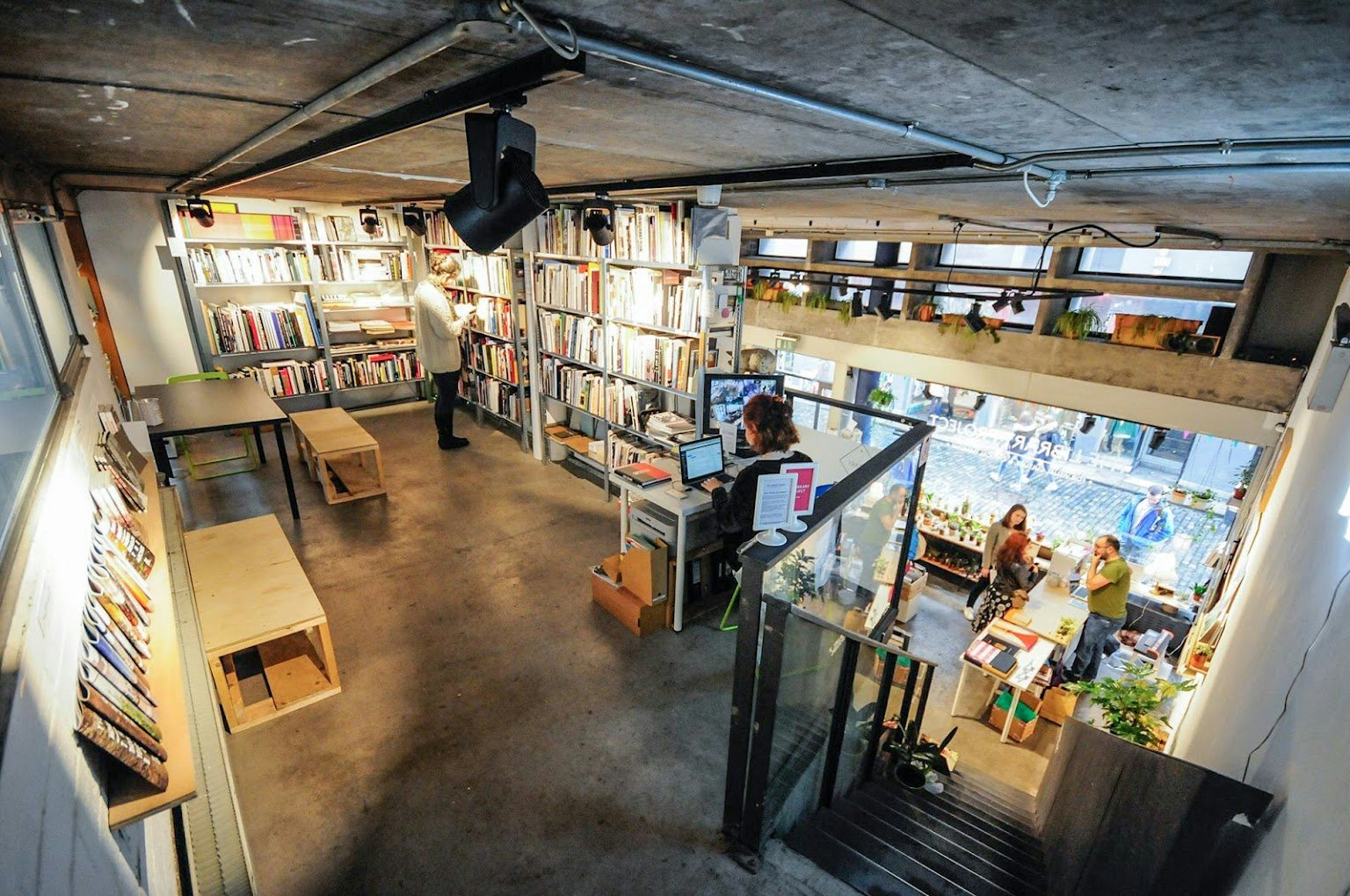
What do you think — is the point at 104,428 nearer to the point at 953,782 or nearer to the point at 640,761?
the point at 640,761

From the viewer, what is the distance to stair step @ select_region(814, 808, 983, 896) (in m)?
2.23

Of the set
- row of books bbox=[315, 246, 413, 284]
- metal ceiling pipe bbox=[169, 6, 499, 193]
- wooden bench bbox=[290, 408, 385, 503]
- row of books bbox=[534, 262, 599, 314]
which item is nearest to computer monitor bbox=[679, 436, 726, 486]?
row of books bbox=[534, 262, 599, 314]

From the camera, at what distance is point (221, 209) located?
20.5 feet

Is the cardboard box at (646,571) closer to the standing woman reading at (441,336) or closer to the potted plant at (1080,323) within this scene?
the standing woman reading at (441,336)

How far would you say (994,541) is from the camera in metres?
5.04

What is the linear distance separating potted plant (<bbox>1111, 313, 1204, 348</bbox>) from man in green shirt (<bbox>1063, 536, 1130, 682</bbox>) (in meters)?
1.66

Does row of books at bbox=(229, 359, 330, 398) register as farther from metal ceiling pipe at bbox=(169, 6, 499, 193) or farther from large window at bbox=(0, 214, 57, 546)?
metal ceiling pipe at bbox=(169, 6, 499, 193)

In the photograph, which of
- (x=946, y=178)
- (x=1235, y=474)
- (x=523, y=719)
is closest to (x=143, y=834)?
(x=523, y=719)

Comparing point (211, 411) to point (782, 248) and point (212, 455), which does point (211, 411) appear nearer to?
point (212, 455)

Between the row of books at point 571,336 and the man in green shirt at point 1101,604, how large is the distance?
14.5 ft

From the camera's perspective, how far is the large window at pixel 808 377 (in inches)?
295

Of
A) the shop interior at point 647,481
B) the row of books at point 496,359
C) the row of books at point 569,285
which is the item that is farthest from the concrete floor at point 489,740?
the row of books at point 496,359

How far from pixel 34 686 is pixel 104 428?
2.85m

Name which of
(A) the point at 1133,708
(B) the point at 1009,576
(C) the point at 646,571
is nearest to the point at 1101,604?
(B) the point at 1009,576
